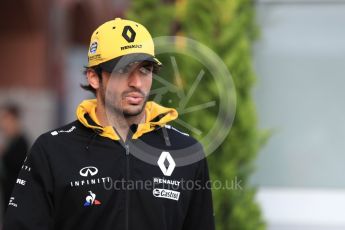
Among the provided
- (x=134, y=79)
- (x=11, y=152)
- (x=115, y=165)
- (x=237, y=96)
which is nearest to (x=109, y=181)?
(x=115, y=165)

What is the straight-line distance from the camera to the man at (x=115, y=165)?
12.0 feet

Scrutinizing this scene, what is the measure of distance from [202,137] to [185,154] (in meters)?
2.27

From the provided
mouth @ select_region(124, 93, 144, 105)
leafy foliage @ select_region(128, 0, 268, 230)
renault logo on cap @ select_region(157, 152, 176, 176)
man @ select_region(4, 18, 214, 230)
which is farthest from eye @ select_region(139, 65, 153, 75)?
leafy foliage @ select_region(128, 0, 268, 230)

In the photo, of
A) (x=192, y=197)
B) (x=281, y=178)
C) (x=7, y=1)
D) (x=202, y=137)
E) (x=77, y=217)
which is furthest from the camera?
(x=7, y=1)

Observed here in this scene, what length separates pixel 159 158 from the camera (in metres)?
3.84

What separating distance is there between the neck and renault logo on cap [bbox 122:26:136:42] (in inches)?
13.4

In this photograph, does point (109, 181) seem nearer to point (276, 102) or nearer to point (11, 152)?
point (276, 102)

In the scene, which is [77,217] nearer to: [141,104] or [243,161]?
[141,104]

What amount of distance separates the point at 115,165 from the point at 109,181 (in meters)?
0.08

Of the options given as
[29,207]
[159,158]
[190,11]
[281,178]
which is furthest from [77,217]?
[281,178]

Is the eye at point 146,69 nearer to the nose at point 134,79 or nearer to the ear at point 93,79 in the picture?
the nose at point 134,79

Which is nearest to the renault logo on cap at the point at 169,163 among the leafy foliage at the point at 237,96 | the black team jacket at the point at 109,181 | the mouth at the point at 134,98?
the black team jacket at the point at 109,181

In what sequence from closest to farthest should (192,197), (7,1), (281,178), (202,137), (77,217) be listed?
(77,217) → (192,197) → (202,137) → (281,178) → (7,1)

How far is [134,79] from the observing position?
3.75m
